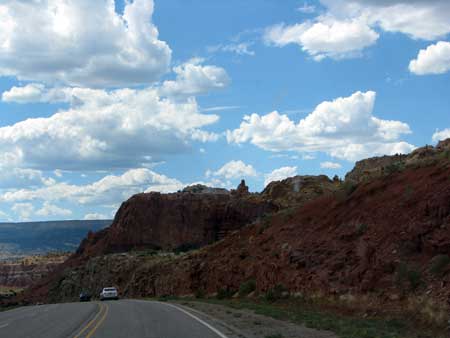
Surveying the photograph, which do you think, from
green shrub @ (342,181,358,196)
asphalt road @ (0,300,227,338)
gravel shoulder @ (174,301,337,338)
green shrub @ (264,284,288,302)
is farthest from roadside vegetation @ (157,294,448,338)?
green shrub @ (342,181,358,196)

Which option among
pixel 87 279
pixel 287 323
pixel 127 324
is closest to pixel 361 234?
pixel 287 323

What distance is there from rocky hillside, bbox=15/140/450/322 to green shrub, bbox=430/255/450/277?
0.03 m

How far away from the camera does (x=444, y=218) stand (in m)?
23.2

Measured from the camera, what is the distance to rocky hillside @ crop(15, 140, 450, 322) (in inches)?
858

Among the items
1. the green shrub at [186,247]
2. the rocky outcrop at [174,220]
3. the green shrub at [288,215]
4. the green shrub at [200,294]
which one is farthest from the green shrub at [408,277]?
the green shrub at [186,247]

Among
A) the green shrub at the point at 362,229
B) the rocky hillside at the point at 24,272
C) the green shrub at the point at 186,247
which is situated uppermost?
the green shrub at the point at 362,229

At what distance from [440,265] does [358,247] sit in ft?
23.0

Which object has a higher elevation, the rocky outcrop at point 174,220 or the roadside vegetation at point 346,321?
the rocky outcrop at point 174,220

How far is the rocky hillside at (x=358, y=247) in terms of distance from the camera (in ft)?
71.5

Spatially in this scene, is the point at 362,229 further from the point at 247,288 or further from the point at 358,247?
the point at 247,288

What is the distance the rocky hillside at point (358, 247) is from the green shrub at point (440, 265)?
33 millimetres

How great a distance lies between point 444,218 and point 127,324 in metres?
12.1

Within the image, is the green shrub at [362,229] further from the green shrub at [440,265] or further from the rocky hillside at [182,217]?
the rocky hillside at [182,217]

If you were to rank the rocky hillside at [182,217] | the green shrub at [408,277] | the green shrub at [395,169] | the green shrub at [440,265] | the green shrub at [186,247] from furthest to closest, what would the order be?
the green shrub at [186,247], the rocky hillside at [182,217], the green shrub at [395,169], the green shrub at [408,277], the green shrub at [440,265]
